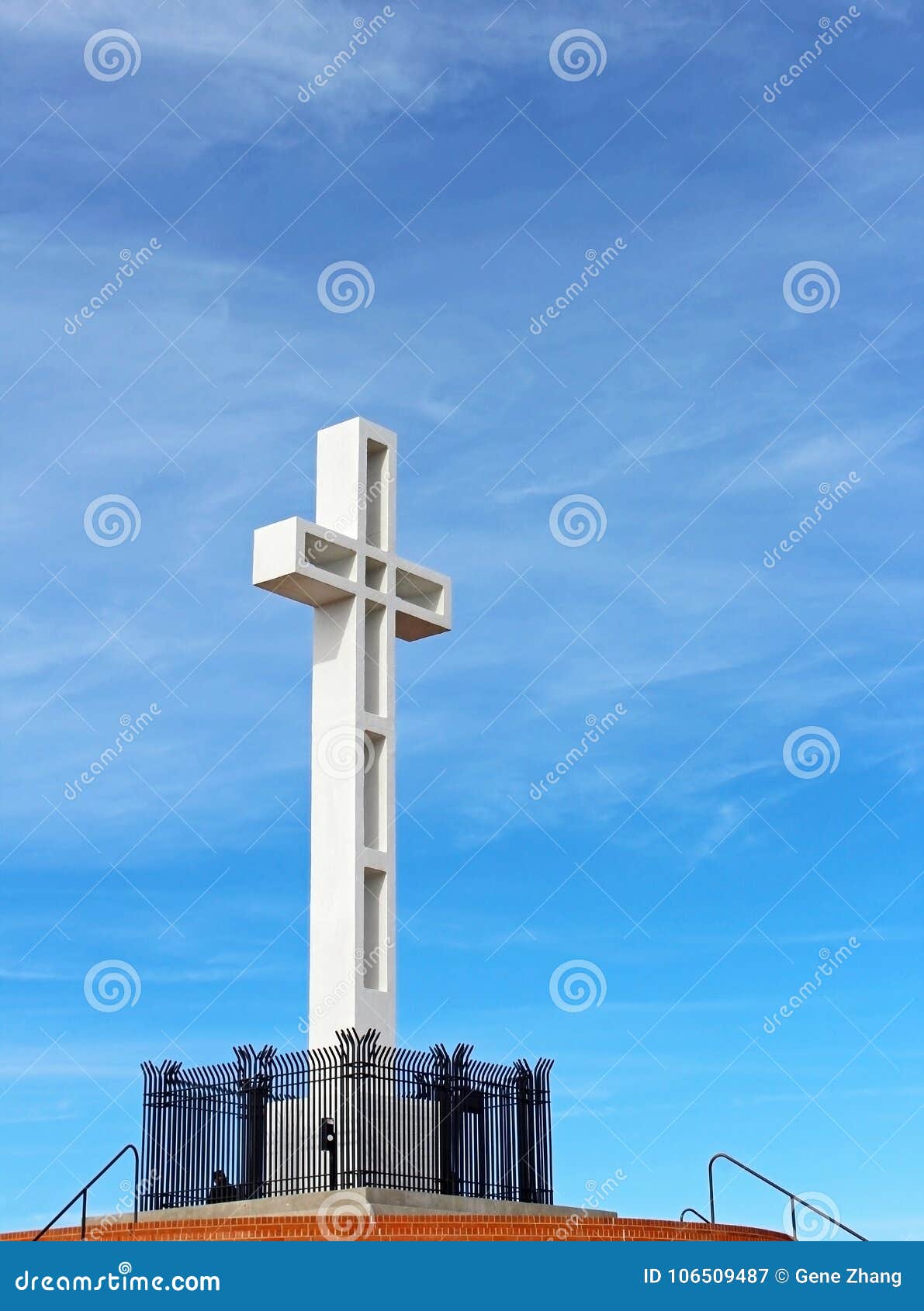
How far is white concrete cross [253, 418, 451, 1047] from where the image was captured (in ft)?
57.8

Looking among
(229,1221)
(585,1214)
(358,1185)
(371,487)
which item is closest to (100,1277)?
(229,1221)

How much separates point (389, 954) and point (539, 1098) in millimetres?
2246

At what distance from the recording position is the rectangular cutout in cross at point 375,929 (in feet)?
58.7

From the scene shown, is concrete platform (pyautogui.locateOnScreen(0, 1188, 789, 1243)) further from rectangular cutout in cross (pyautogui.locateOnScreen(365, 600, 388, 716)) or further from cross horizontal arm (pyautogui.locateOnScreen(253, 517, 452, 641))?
cross horizontal arm (pyautogui.locateOnScreen(253, 517, 452, 641))

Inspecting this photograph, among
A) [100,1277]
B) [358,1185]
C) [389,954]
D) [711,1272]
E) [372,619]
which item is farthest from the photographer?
[372,619]

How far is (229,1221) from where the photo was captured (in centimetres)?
1481

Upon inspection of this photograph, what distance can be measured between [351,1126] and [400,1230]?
1683 mm

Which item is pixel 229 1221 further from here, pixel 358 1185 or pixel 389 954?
pixel 389 954

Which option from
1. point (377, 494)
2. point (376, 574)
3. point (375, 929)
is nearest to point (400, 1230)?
point (375, 929)

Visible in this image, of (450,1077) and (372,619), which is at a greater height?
(372,619)

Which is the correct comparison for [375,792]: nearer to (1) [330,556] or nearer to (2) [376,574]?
(2) [376,574]

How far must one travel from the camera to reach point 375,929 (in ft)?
59.6
